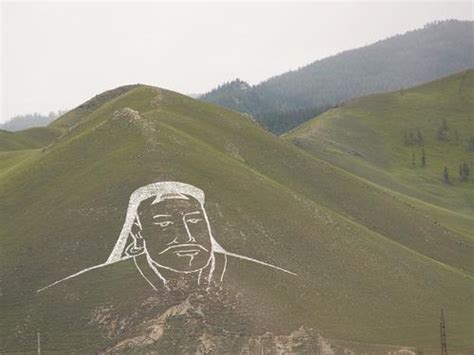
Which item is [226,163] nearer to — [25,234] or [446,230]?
[25,234]

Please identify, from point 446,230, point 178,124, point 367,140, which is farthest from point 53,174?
point 367,140

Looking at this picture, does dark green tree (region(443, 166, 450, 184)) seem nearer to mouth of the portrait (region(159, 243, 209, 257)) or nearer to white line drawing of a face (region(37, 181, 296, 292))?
white line drawing of a face (region(37, 181, 296, 292))

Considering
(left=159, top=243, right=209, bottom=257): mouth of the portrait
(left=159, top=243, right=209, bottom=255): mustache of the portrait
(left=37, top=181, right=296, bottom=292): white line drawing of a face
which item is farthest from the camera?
(left=159, top=243, right=209, bottom=255): mustache of the portrait

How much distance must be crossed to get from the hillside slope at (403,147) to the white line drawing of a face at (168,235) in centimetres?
7867

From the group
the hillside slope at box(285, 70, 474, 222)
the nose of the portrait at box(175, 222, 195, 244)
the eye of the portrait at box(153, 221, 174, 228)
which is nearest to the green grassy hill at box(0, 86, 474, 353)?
Answer: the nose of the portrait at box(175, 222, 195, 244)

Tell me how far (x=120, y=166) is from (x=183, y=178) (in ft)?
24.6

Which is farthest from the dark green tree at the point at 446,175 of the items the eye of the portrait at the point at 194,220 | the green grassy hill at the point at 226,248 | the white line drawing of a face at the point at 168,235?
the eye of the portrait at the point at 194,220

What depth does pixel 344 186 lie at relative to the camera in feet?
263

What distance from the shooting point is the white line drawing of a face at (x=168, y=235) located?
160ft

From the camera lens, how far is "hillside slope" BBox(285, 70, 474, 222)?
138 m

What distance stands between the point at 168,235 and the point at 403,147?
137 m

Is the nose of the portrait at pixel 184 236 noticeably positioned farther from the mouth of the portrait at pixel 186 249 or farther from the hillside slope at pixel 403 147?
the hillside slope at pixel 403 147

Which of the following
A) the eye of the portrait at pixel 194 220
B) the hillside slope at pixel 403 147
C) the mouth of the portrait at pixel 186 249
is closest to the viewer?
the mouth of the portrait at pixel 186 249

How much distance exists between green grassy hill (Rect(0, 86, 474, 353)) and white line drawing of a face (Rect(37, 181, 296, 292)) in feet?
3.31
